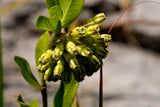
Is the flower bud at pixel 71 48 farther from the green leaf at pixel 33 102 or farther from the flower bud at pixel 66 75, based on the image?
the green leaf at pixel 33 102

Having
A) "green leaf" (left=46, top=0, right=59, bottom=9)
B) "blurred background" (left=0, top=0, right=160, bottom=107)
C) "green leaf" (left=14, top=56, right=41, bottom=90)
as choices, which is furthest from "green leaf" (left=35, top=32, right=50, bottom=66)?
"blurred background" (left=0, top=0, right=160, bottom=107)

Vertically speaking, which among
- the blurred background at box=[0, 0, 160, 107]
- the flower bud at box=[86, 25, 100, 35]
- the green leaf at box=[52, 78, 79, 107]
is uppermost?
the flower bud at box=[86, 25, 100, 35]

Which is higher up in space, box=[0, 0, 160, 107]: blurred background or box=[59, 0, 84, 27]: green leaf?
box=[59, 0, 84, 27]: green leaf

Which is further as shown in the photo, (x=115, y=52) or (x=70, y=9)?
(x=115, y=52)

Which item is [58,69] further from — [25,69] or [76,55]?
[25,69]

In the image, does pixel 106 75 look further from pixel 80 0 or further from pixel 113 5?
pixel 80 0

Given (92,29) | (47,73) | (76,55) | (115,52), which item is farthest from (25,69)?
(115,52)

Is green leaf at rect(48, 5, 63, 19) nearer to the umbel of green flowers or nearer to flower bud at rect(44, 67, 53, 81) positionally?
the umbel of green flowers
